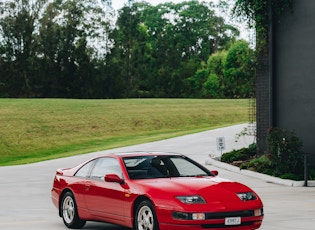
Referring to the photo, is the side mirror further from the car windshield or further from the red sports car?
the car windshield

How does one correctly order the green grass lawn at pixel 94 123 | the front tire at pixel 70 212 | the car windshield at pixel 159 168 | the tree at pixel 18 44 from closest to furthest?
the car windshield at pixel 159 168, the front tire at pixel 70 212, the green grass lawn at pixel 94 123, the tree at pixel 18 44

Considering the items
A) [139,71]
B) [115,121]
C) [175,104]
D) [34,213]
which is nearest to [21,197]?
[34,213]

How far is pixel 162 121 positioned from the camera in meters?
62.6

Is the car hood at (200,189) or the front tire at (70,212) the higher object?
the car hood at (200,189)

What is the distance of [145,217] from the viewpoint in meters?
10.5

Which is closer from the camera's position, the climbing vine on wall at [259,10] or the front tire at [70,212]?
the front tire at [70,212]

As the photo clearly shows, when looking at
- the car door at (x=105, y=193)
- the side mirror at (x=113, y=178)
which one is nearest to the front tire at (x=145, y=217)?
the car door at (x=105, y=193)

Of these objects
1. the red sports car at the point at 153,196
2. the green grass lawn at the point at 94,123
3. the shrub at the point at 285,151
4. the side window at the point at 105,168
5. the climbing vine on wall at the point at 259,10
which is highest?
the climbing vine on wall at the point at 259,10

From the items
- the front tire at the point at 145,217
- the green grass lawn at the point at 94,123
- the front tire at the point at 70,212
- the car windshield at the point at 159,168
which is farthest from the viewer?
the green grass lawn at the point at 94,123

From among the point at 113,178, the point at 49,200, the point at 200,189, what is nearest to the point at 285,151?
the point at 49,200

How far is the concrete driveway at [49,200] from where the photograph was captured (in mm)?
13016

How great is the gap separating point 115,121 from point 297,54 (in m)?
36.9

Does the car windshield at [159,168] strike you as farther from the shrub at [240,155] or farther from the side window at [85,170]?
the shrub at [240,155]

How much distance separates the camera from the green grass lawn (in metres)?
46.1
